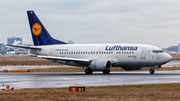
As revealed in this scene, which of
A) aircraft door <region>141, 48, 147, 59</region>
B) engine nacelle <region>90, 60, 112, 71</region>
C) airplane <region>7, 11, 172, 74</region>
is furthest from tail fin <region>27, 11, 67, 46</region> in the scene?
aircraft door <region>141, 48, 147, 59</region>

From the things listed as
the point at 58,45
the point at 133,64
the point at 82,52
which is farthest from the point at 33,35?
the point at 133,64

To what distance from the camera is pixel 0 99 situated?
20.1 m

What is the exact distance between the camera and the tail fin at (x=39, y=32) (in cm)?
5769

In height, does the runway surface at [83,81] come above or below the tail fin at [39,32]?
below

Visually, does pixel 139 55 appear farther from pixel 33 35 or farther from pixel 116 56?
pixel 33 35

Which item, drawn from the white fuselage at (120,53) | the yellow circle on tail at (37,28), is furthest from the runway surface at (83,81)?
the yellow circle on tail at (37,28)

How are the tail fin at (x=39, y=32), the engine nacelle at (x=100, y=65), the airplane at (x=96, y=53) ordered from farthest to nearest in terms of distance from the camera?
the tail fin at (x=39, y=32) → the engine nacelle at (x=100, y=65) → the airplane at (x=96, y=53)

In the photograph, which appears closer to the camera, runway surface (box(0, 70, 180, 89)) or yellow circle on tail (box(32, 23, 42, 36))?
runway surface (box(0, 70, 180, 89))

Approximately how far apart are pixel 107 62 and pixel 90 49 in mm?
4816

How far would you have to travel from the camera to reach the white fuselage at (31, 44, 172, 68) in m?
47.1

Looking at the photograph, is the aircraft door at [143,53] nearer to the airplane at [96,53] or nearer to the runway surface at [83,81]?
the airplane at [96,53]

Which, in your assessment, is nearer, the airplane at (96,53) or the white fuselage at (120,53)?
the white fuselage at (120,53)

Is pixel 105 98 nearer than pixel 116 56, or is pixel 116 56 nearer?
pixel 105 98

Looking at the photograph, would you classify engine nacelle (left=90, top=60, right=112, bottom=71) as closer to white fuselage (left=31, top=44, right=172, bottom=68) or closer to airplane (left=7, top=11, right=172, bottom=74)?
airplane (left=7, top=11, right=172, bottom=74)
